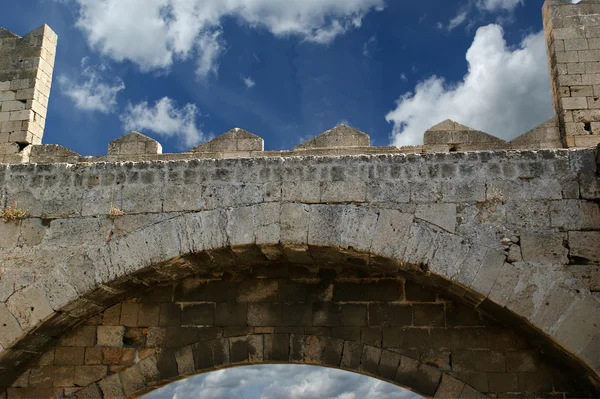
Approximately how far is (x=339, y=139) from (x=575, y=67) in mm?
3889

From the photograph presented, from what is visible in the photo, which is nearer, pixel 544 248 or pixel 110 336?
pixel 544 248

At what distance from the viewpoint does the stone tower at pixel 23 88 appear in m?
10.6

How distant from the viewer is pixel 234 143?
380 inches

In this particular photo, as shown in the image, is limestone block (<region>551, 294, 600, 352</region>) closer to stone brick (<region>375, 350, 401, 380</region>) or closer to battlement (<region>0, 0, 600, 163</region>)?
stone brick (<region>375, 350, 401, 380</region>)

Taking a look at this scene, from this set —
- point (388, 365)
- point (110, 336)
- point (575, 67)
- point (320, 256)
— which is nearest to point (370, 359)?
point (388, 365)

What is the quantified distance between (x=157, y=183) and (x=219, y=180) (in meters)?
0.61

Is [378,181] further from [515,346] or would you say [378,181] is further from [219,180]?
[515,346]

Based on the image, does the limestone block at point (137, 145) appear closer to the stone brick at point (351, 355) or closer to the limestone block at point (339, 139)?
the limestone block at point (339, 139)

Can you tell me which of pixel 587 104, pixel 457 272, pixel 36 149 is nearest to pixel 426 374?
pixel 457 272

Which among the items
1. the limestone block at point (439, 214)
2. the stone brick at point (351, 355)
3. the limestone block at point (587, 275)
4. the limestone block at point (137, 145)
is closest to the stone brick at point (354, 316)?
the stone brick at point (351, 355)

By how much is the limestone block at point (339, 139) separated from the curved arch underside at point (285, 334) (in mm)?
3415

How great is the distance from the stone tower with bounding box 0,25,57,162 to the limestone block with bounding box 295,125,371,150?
480 centimetres

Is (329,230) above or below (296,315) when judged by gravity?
above

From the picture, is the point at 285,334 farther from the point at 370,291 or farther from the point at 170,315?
the point at 170,315
